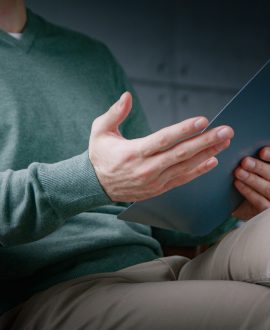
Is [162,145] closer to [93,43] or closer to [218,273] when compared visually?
[218,273]

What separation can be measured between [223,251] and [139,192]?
0.21 metres

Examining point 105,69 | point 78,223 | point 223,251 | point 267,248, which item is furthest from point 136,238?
point 105,69

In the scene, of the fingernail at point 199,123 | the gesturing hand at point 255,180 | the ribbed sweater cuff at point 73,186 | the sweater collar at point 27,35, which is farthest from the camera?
the sweater collar at point 27,35

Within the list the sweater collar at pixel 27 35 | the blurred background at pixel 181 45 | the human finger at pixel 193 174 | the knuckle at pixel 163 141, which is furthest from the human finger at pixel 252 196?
the blurred background at pixel 181 45

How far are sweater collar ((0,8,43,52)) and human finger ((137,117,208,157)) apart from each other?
23.2 inches

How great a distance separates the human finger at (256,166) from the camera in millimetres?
961

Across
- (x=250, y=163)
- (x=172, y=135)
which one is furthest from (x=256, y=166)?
(x=172, y=135)

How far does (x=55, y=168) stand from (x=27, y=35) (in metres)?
0.50

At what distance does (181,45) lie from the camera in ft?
6.24

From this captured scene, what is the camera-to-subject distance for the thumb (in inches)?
30.8

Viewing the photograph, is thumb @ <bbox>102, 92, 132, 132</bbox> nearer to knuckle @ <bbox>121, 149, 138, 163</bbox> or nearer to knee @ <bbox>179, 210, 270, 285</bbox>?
knuckle @ <bbox>121, 149, 138, 163</bbox>

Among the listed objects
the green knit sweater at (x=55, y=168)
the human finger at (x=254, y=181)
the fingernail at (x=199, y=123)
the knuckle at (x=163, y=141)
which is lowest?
the green knit sweater at (x=55, y=168)

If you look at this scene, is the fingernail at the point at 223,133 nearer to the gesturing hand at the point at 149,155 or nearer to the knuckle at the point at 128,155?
the gesturing hand at the point at 149,155

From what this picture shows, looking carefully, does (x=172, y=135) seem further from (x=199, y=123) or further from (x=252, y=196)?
(x=252, y=196)
